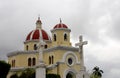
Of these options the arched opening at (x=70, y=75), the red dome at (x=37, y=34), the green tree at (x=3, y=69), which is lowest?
the green tree at (x=3, y=69)

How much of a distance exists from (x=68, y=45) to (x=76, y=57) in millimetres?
2609

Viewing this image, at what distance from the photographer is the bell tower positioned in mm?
59562

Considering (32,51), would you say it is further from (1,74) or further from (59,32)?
(1,74)

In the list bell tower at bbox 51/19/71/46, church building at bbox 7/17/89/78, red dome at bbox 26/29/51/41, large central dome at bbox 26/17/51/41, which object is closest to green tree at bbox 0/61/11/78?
church building at bbox 7/17/89/78

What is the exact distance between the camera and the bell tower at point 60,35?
59562 mm

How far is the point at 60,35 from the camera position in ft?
196

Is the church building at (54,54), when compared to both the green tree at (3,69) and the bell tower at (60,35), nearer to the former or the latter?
the bell tower at (60,35)

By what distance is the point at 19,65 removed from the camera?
203 ft

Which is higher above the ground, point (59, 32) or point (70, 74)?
point (59, 32)

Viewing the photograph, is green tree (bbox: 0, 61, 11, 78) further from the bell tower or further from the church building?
the bell tower

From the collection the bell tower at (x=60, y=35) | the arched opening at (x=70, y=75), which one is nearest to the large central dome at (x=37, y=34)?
the bell tower at (x=60, y=35)

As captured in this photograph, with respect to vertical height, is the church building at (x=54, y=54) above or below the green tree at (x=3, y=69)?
above

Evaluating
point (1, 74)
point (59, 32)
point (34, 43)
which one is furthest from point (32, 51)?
point (1, 74)

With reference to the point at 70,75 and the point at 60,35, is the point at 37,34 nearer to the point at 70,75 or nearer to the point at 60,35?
the point at 60,35
